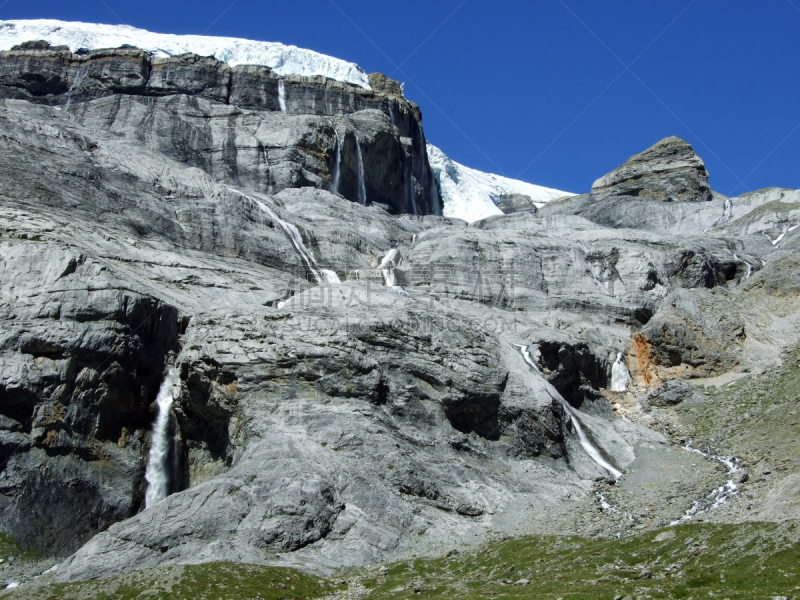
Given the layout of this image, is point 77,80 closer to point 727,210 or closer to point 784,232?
point 727,210

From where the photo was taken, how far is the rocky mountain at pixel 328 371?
32812 millimetres

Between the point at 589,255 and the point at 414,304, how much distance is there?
2950 centimetres

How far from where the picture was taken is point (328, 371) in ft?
126

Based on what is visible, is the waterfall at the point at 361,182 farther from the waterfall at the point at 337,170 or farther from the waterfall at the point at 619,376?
the waterfall at the point at 619,376

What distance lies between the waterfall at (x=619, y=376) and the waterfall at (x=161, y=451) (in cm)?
3199

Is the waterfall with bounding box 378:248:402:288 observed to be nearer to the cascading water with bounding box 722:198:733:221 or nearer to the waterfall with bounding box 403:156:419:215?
the waterfall with bounding box 403:156:419:215

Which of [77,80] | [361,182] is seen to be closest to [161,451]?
[361,182]

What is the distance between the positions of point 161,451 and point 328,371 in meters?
9.51

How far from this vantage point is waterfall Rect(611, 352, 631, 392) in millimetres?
56812

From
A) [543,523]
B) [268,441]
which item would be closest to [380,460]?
[268,441]

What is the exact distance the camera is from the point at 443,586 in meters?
27.2

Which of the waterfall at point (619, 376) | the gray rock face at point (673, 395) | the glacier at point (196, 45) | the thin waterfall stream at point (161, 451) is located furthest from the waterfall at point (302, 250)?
the glacier at point (196, 45)

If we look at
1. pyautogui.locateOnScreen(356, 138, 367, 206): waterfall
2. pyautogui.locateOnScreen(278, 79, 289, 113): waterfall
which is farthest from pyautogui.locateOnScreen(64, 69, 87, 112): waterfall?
pyautogui.locateOnScreen(356, 138, 367, 206): waterfall

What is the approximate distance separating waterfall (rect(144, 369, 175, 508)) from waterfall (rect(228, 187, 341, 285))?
63.8ft
